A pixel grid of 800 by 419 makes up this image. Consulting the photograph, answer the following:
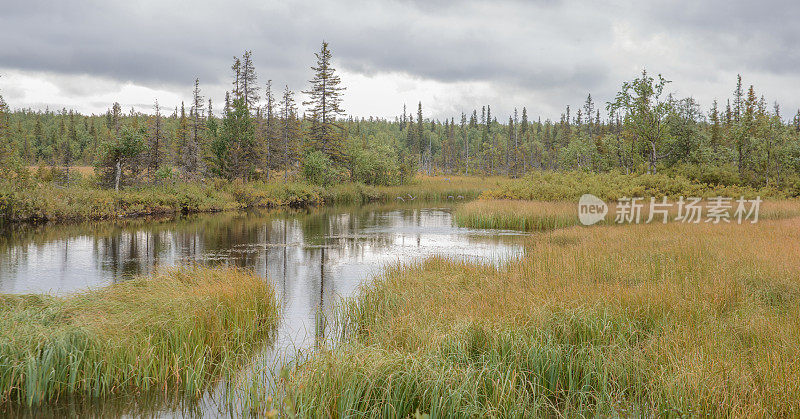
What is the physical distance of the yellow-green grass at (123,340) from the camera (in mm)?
5703

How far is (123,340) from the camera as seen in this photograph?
20.4 feet

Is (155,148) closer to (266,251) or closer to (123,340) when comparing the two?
(266,251)

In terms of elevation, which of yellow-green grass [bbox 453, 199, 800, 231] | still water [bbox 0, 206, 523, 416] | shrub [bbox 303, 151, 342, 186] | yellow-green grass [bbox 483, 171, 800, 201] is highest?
shrub [bbox 303, 151, 342, 186]

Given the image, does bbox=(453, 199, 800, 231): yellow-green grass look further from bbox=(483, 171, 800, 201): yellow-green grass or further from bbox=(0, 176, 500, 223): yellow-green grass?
bbox=(0, 176, 500, 223): yellow-green grass

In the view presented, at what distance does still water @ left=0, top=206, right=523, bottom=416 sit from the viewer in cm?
1178

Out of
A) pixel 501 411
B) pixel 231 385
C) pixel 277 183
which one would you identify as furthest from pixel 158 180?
pixel 501 411

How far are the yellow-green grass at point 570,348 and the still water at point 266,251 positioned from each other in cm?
263

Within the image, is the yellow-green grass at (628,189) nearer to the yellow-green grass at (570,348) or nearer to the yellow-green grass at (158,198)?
the yellow-green grass at (158,198)

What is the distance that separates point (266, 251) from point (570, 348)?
48.3 feet

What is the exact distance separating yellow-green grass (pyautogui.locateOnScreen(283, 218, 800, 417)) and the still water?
2628 millimetres

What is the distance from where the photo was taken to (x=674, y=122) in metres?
42.3

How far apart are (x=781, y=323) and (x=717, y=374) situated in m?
2.65

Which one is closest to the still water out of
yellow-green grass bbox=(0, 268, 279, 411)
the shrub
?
yellow-green grass bbox=(0, 268, 279, 411)

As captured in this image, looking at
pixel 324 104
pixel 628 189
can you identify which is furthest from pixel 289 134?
pixel 628 189
